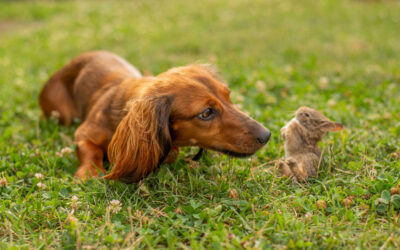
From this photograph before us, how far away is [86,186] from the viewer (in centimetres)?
315

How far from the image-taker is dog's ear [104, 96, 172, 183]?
114 inches

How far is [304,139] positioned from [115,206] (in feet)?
4.83

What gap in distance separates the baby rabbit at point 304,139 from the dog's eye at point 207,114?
2.00 ft

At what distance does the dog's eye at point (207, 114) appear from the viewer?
2.95 metres

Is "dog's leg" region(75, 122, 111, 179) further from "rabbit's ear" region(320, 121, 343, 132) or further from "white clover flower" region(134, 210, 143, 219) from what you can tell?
"rabbit's ear" region(320, 121, 343, 132)

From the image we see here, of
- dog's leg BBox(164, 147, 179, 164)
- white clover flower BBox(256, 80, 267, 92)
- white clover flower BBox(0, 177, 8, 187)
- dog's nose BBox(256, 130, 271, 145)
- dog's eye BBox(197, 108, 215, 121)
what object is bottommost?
white clover flower BBox(0, 177, 8, 187)

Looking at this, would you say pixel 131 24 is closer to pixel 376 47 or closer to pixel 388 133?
pixel 376 47

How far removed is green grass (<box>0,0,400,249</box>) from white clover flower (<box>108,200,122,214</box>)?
0.16 ft

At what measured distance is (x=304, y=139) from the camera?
3150 millimetres

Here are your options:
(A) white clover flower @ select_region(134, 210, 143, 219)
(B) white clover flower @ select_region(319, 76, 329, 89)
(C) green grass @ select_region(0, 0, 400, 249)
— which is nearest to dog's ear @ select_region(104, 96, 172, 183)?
(C) green grass @ select_region(0, 0, 400, 249)

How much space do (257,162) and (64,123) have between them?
8.02 ft

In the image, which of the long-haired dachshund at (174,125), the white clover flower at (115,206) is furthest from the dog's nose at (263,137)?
the white clover flower at (115,206)

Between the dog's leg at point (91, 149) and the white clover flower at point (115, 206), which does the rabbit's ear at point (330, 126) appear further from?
the dog's leg at point (91, 149)

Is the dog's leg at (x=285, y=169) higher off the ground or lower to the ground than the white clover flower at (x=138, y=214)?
higher
